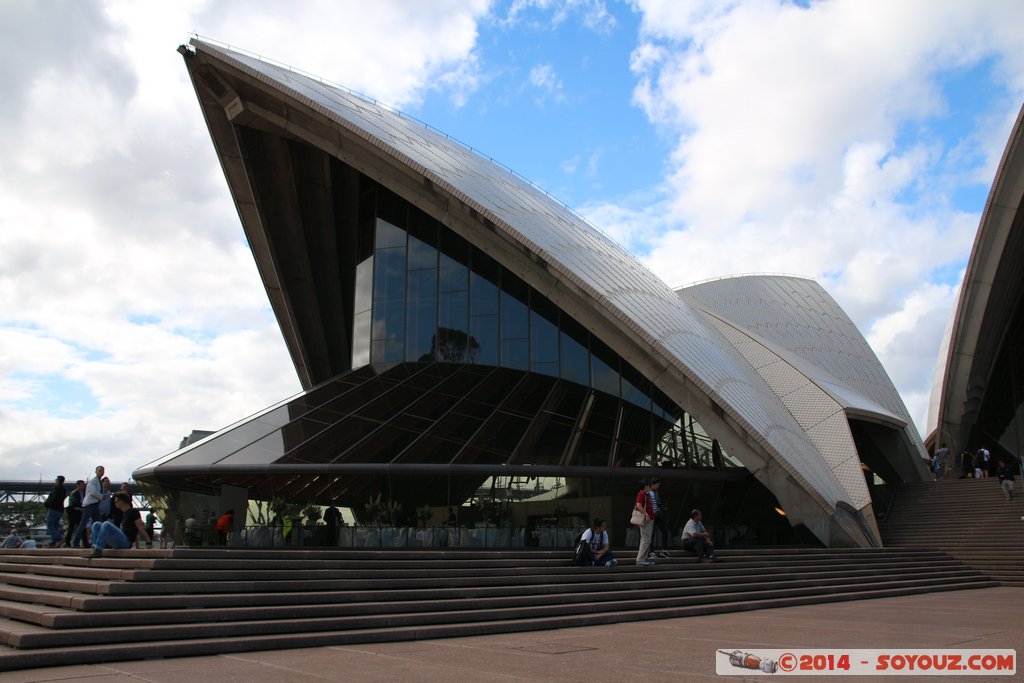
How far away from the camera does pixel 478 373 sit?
2302 centimetres

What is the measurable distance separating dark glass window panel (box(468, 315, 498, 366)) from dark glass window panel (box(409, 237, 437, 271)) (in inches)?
90.5

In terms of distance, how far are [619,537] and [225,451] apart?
8.51 meters

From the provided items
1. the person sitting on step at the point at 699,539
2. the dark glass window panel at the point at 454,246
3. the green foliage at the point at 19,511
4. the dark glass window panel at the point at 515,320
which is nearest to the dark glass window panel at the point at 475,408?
the dark glass window panel at the point at 515,320

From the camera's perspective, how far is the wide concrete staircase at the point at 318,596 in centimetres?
711

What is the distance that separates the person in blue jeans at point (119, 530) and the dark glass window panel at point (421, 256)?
13.7 meters

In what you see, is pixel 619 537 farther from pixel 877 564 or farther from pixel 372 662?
pixel 372 662

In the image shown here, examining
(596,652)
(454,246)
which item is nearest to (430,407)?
(454,246)

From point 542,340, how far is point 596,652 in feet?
53.8

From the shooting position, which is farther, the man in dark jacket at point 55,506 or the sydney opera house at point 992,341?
the sydney opera house at point 992,341

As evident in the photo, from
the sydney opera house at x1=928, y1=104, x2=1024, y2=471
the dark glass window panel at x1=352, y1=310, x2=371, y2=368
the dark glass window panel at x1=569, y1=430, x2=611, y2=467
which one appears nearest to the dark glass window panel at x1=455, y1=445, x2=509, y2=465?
the dark glass window panel at x1=569, y1=430, x2=611, y2=467

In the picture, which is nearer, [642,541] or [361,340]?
[642,541]

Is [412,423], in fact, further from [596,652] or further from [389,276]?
[596,652]

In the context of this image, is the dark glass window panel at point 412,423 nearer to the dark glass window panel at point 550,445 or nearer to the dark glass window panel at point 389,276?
the dark glass window panel at point 550,445

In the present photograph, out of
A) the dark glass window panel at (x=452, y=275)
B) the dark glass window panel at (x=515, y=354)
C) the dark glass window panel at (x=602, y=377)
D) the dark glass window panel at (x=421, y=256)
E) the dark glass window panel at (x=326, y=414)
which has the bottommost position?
the dark glass window panel at (x=326, y=414)
